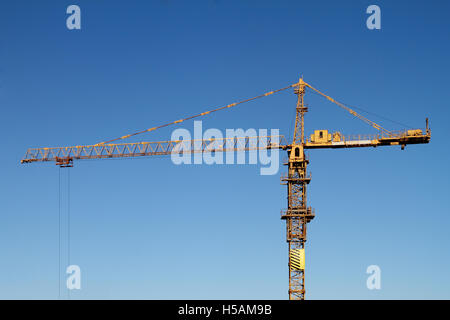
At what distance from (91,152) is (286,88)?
40.6 meters

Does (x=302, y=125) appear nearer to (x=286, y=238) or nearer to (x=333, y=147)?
(x=333, y=147)

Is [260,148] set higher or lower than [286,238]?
higher

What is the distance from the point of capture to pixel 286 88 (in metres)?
147

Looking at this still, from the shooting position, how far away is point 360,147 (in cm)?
13562
